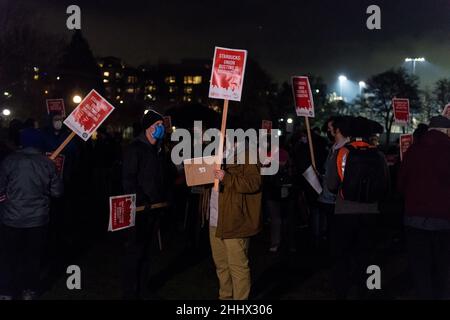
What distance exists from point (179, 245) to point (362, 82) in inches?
2536

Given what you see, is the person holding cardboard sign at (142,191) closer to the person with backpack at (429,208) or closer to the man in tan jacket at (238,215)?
the man in tan jacket at (238,215)

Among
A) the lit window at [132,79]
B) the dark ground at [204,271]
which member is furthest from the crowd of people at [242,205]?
the lit window at [132,79]

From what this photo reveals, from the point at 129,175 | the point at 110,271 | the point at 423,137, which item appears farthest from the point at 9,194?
the point at 423,137

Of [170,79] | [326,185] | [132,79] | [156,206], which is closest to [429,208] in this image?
[326,185]

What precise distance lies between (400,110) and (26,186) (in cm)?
920

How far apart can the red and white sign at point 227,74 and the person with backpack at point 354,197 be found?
131 centimetres

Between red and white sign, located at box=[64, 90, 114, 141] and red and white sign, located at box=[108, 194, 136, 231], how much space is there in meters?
1.39

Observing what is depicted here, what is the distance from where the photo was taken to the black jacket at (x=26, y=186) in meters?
5.80

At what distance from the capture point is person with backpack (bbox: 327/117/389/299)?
5.72 metres

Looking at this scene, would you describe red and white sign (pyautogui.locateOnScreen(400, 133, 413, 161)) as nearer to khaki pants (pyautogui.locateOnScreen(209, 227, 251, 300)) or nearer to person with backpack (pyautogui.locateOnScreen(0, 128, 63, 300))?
khaki pants (pyautogui.locateOnScreen(209, 227, 251, 300))

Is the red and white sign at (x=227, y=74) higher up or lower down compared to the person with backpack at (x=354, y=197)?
higher up

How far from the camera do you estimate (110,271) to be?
297 inches

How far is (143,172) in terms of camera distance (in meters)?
6.00

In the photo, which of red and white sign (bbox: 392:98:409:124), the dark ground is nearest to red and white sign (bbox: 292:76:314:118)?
the dark ground
